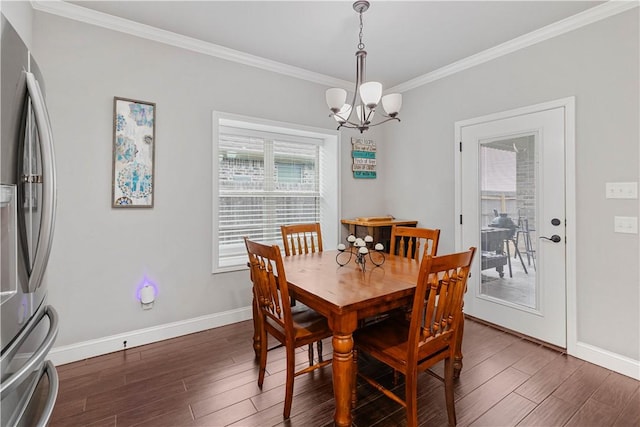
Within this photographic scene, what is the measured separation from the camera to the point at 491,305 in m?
3.12

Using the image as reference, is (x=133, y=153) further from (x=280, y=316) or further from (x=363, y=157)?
(x=363, y=157)

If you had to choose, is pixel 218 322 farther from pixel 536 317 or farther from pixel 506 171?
pixel 506 171

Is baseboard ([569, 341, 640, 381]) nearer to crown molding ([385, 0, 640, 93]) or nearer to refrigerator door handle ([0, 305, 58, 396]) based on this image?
crown molding ([385, 0, 640, 93])

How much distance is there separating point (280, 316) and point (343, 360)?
470mm

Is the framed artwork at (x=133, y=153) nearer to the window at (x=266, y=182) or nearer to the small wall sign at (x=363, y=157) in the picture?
the window at (x=266, y=182)

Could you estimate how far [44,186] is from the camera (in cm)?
113

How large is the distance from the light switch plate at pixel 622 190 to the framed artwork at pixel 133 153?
3.68m

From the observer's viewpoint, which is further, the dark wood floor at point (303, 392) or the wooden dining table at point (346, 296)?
the dark wood floor at point (303, 392)

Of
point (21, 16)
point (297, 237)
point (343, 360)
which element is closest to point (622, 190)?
point (343, 360)

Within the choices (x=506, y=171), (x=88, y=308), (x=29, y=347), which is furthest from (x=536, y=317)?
(x=88, y=308)

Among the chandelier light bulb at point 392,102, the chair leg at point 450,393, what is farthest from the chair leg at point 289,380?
the chandelier light bulb at point 392,102

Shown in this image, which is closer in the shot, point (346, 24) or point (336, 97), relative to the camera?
point (336, 97)

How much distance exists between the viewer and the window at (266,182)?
331 cm

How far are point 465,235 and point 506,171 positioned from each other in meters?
0.77
